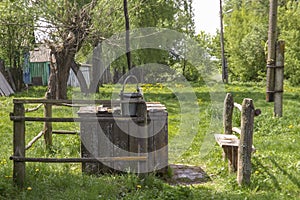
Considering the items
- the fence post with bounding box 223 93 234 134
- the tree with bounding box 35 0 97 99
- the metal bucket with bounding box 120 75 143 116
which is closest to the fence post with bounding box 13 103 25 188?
the metal bucket with bounding box 120 75 143 116

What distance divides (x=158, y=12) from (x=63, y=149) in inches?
621

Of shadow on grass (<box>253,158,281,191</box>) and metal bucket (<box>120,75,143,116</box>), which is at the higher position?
metal bucket (<box>120,75,143,116</box>)

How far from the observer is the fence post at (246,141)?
212 inches

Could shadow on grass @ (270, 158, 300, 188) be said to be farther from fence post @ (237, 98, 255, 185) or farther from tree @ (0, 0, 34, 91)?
tree @ (0, 0, 34, 91)

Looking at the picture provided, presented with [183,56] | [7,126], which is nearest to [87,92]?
[183,56]

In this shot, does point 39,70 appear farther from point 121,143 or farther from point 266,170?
point 266,170

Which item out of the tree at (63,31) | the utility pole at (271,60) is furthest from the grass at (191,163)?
the tree at (63,31)

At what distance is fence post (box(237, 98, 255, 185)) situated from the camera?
5.38 m

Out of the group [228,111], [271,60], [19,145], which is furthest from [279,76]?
[19,145]

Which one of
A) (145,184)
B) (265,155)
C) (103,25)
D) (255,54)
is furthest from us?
(255,54)

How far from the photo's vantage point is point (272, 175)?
5801mm

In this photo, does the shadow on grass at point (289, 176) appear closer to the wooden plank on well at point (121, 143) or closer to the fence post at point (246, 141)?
the fence post at point (246, 141)

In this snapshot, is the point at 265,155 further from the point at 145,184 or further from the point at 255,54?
the point at 255,54

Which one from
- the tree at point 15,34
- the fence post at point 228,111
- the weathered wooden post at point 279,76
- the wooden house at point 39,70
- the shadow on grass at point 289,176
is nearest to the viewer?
the shadow on grass at point 289,176
